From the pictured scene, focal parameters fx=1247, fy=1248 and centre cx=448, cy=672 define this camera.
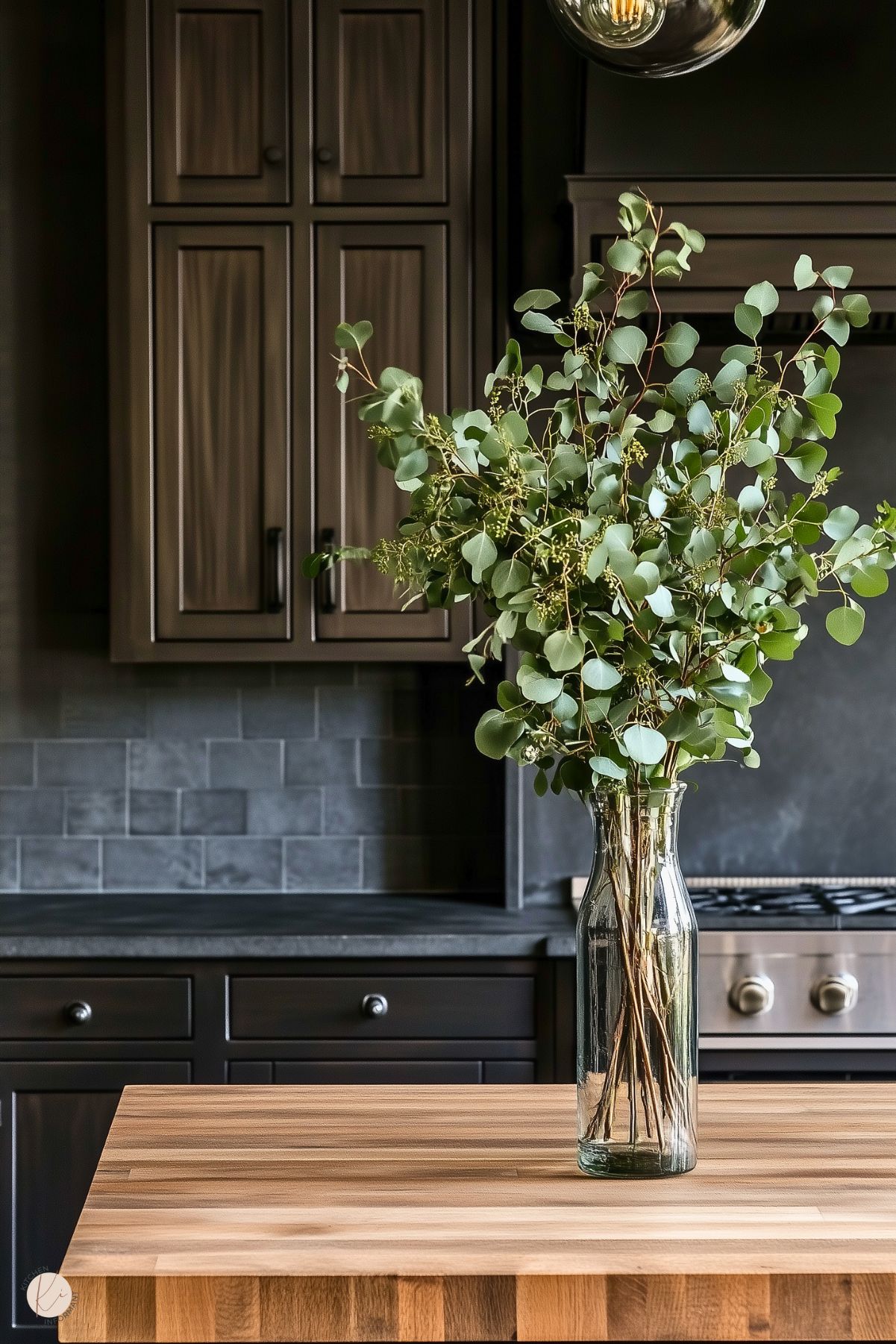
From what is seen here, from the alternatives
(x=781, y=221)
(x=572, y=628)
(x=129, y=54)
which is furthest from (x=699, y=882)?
(x=129, y=54)

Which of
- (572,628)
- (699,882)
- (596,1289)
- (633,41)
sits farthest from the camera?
(699,882)

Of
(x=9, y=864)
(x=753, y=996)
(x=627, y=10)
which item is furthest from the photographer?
(x=9, y=864)

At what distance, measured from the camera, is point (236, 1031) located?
8.12 feet

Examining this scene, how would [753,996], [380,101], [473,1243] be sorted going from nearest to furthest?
[473,1243] < [753,996] < [380,101]

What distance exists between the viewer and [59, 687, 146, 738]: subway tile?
3080 millimetres

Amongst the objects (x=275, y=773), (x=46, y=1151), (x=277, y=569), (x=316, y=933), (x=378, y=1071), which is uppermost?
(x=277, y=569)

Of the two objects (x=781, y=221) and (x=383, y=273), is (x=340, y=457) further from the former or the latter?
(x=781, y=221)

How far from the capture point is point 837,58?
261 centimetres

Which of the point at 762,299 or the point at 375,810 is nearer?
the point at 762,299

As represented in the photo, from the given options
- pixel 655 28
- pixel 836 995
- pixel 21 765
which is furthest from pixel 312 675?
pixel 655 28

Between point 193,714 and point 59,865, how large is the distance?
1.63 ft

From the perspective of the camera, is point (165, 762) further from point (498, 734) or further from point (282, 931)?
point (498, 734)

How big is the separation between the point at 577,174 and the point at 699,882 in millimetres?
1605

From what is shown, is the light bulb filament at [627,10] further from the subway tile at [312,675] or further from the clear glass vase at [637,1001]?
the subway tile at [312,675]
